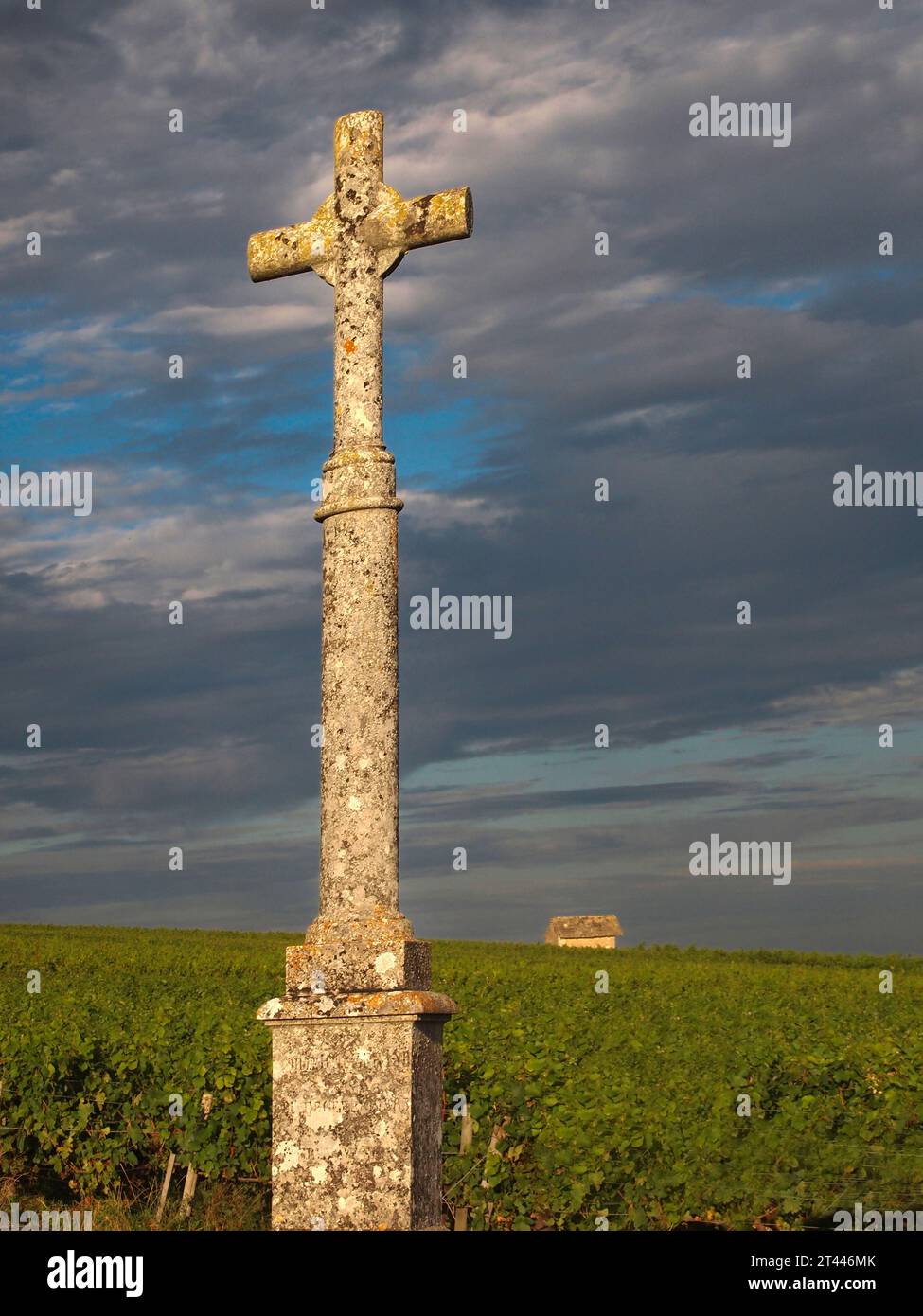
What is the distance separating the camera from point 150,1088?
10.7 meters

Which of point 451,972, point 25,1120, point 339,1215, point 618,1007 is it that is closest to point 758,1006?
point 618,1007

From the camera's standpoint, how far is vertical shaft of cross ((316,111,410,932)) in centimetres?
682

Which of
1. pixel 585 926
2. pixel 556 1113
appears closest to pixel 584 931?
pixel 585 926

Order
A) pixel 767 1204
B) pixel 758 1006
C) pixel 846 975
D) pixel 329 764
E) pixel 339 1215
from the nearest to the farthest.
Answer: pixel 339 1215
pixel 329 764
pixel 767 1204
pixel 758 1006
pixel 846 975

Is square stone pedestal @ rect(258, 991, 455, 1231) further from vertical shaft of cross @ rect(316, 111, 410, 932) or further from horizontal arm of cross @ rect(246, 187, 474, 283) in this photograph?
horizontal arm of cross @ rect(246, 187, 474, 283)

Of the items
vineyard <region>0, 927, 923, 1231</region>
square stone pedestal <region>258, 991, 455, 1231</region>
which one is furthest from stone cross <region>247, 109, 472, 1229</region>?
vineyard <region>0, 927, 923, 1231</region>

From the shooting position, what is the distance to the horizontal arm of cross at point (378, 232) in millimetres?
7430

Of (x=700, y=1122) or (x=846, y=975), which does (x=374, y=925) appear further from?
(x=846, y=975)

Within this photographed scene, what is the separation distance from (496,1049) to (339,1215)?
13.9 feet

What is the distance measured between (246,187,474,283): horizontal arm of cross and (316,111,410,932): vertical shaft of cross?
0.19 meters

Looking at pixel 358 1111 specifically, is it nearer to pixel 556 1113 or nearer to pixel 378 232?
pixel 556 1113

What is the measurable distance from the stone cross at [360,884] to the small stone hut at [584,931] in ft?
159

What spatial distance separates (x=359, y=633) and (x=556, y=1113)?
162 inches

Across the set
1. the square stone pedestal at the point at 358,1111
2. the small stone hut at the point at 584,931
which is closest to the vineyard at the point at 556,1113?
the square stone pedestal at the point at 358,1111
